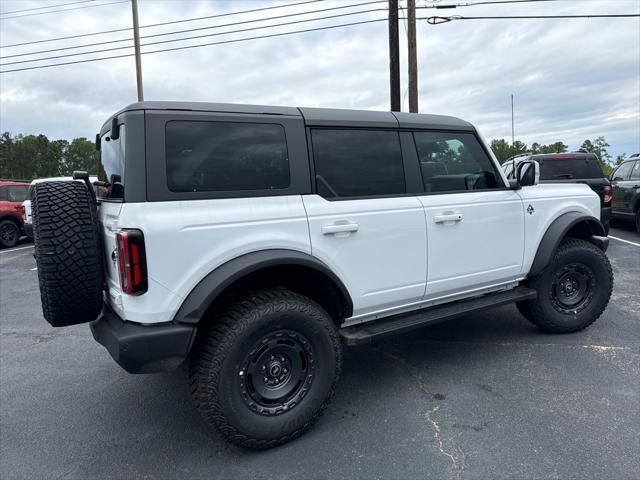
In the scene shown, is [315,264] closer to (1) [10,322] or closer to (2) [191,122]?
(2) [191,122]

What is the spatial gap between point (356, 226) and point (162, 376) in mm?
2131

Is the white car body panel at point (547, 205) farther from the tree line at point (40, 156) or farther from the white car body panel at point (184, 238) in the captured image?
the tree line at point (40, 156)

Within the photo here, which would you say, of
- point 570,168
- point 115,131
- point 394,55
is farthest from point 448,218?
point 394,55

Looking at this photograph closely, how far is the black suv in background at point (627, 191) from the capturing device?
9672 millimetres

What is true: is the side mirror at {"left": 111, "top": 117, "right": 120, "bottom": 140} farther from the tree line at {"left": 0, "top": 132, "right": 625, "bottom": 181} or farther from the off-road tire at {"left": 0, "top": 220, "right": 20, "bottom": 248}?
the tree line at {"left": 0, "top": 132, "right": 625, "bottom": 181}

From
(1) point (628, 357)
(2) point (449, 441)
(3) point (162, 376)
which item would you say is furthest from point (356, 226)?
(1) point (628, 357)

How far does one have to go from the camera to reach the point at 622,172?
34.4 ft

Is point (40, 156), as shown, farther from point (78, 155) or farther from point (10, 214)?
point (10, 214)

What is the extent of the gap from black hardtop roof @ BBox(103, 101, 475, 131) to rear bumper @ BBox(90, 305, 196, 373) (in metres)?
1.19

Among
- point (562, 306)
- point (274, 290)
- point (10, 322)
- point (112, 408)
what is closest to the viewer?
point (274, 290)

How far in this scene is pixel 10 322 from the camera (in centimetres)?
534

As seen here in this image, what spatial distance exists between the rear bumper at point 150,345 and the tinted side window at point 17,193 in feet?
42.5

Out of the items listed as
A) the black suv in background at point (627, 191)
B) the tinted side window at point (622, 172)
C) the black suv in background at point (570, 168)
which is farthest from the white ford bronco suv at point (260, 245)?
the tinted side window at point (622, 172)

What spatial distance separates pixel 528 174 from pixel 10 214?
1361 cm
